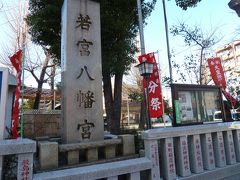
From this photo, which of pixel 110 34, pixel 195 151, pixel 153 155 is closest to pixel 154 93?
pixel 110 34

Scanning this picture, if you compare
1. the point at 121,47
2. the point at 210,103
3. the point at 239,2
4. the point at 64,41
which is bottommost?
the point at 210,103

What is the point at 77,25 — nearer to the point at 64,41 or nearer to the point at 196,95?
the point at 64,41

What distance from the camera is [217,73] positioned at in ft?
24.2

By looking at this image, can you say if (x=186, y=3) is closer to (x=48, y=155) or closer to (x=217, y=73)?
(x=217, y=73)

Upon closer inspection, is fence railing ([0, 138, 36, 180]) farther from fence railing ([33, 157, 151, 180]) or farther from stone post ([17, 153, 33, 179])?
fence railing ([33, 157, 151, 180])

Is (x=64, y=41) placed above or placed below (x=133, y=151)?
above

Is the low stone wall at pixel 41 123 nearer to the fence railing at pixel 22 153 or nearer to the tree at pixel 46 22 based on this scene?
the tree at pixel 46 22

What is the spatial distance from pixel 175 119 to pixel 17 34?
16.2 metres

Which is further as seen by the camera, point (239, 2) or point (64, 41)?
point (64, 41)

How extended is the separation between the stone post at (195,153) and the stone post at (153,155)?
2.77 feet

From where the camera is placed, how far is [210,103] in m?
4.90

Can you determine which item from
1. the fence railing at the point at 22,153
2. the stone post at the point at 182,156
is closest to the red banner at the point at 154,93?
the stone post at the point at 182,156

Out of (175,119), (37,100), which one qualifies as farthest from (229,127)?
(37,100)

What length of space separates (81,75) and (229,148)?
3401 mm
